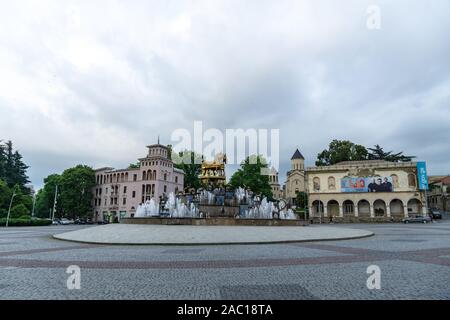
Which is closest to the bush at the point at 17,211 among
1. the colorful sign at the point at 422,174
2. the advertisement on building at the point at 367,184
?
the advertisement on building at the point at 367,184

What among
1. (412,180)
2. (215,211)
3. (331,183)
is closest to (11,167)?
(215,211)

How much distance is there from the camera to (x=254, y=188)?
5506 centimetres

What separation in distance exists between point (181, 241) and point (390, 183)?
56.7 m

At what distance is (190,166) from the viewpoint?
76625 mm

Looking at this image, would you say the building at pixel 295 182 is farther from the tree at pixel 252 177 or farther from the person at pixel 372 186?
the tree at pixel 252 177

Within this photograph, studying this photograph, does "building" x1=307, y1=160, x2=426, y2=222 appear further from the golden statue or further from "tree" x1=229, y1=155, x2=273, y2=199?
the golden statue

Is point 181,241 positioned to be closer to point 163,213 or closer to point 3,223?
point 163,213

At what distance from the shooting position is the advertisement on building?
58031 millimetres

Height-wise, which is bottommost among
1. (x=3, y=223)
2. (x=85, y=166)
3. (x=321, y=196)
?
(x=3, y=223)

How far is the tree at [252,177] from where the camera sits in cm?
5519

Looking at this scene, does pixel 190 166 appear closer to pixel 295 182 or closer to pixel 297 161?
pixel 295 182

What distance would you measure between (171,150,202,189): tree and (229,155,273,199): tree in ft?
58.7

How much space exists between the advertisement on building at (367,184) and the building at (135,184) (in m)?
40.3
